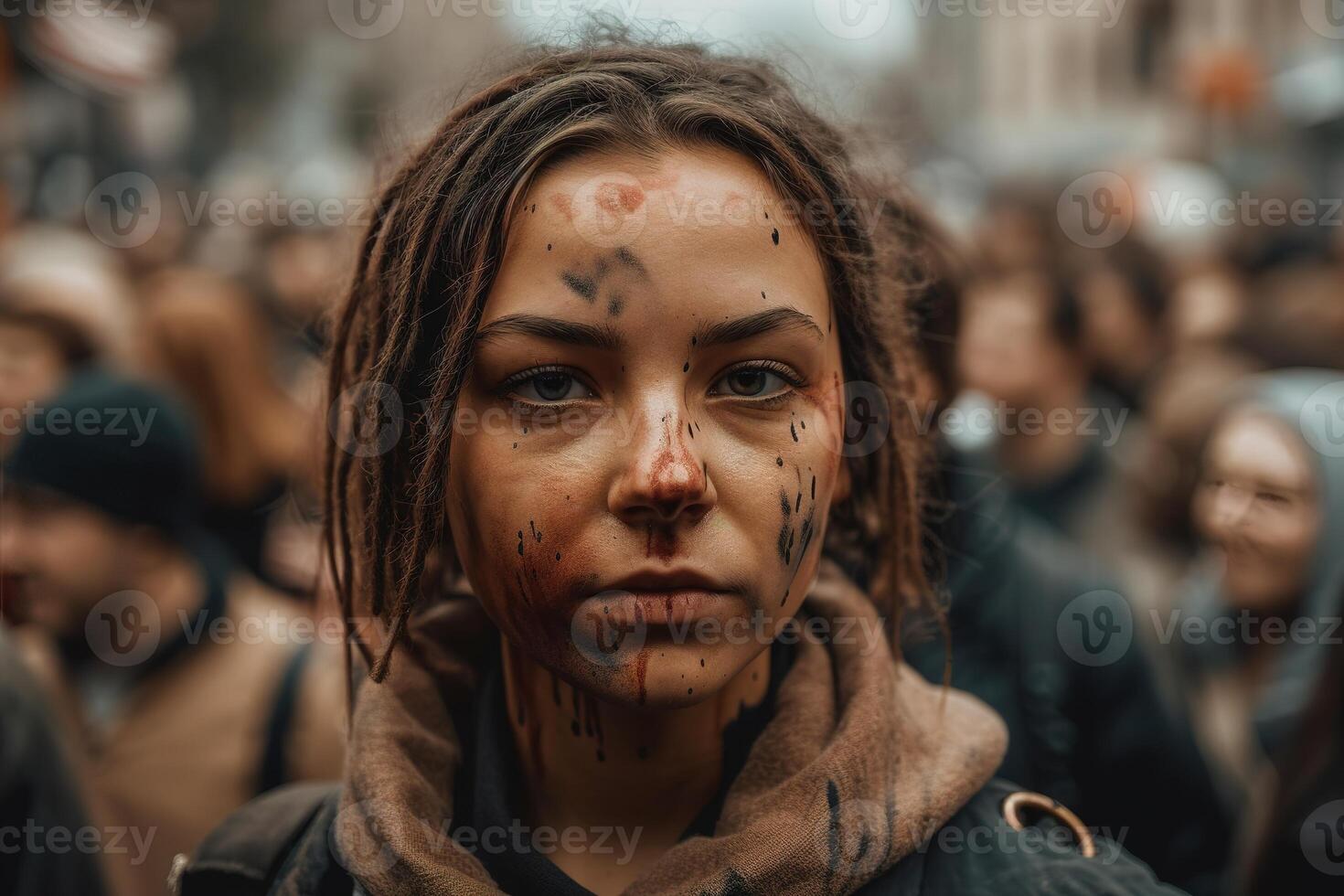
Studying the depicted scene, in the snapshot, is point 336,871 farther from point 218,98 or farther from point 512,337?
point 218,98

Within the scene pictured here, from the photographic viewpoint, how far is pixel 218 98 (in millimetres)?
26484

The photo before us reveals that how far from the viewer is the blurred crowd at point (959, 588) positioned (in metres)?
2.81

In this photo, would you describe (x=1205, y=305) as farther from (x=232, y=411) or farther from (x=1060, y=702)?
(x=232, y=411)

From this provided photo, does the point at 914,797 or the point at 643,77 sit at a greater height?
the point at 643,77

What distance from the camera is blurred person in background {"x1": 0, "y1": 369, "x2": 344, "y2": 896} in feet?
10.5

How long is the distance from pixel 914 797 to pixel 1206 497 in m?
2.55

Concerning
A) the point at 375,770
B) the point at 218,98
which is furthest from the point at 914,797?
the point at 218,98

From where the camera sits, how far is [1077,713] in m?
3.19

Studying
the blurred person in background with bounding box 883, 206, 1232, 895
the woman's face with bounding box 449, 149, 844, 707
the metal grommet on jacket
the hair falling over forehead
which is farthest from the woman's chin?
the blurred person in background with bounding box 883, 206, 1232, 895

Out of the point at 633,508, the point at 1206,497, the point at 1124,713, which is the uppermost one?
the point at 633,508

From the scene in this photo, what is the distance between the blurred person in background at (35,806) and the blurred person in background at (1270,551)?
2.84m

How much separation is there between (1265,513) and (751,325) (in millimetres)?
2584

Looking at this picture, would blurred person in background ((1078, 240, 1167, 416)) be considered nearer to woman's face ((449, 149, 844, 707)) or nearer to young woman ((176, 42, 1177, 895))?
young woman ((176, 42, 1177, 895))

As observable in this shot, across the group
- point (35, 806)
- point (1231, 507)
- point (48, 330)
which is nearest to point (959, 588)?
point (1231, 507)
